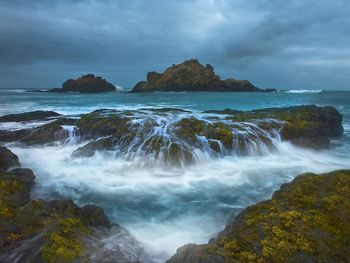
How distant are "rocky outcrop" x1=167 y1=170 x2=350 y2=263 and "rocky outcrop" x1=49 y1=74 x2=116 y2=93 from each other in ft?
384

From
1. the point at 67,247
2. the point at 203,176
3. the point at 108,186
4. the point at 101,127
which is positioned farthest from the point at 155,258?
the point at 101,127

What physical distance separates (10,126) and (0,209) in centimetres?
1703

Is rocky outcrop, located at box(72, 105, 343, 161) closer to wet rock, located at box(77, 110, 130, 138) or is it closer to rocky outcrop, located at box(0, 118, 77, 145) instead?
wet rock, located at box(77, 110, 130, 138)

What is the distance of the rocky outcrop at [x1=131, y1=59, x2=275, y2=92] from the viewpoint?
366 ft

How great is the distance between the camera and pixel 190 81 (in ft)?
364

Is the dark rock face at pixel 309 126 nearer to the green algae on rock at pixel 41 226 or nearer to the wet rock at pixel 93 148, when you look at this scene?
the wet rock at pixel 93 148

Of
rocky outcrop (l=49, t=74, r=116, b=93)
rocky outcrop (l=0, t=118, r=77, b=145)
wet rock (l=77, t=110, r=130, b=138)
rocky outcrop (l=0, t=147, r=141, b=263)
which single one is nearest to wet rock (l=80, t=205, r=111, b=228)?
rocky outcrop (l=0, t=147, r=141, b=263)

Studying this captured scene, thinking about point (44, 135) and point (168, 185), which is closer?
point (168, 185)

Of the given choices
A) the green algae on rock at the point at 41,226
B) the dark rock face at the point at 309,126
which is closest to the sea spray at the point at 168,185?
the dark rock face at the point at 309,126

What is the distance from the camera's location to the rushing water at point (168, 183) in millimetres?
9305

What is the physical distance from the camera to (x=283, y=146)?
59.0ft

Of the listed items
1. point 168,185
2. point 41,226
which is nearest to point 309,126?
point 168,185

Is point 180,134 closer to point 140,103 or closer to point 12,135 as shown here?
point 12,135

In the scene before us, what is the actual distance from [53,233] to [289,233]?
4835mm
